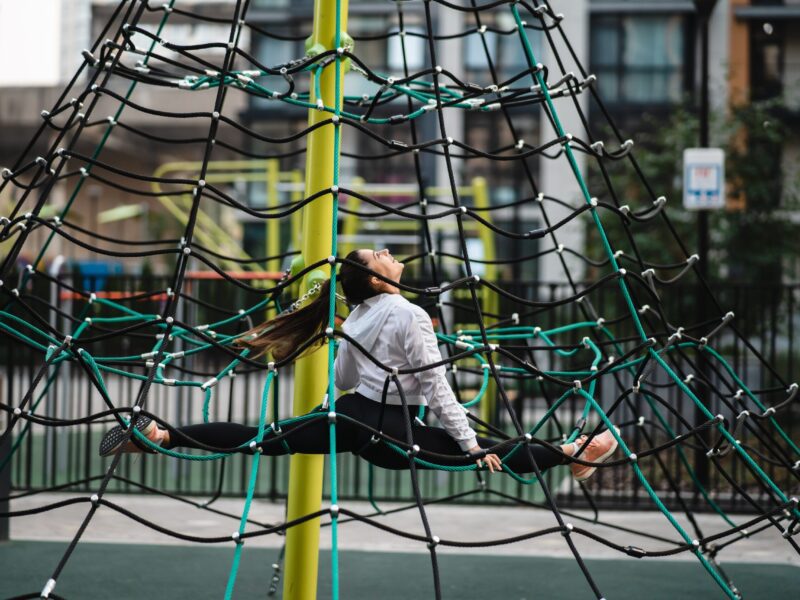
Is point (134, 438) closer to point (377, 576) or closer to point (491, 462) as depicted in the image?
point (491, 462)

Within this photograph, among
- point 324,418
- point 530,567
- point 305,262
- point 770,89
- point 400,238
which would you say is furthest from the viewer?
point 770,89

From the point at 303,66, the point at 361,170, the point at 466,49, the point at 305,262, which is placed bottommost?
the point at 305,262

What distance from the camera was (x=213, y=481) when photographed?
7543 millimetres

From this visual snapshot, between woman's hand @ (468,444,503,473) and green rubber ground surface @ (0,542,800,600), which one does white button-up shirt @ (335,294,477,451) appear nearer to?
woman's hand @ (468,444,503,473)

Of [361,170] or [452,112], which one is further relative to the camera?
[361,170]

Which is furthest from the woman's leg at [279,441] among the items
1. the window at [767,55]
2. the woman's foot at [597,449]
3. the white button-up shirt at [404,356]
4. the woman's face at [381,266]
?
the window at [767,55]

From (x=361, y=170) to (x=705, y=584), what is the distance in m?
21.1

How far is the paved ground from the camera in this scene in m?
5.81

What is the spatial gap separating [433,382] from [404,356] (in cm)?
16

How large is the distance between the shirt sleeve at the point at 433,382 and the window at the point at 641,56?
2036 cm

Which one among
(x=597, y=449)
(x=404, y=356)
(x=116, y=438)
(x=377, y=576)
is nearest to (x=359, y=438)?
(x=404, y=356)

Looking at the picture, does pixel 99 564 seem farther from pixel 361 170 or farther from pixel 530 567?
pixel 361 170

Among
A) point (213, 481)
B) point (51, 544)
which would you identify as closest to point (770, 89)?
point (213, 481)

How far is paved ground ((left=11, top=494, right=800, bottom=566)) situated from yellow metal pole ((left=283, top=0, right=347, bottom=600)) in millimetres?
1812
